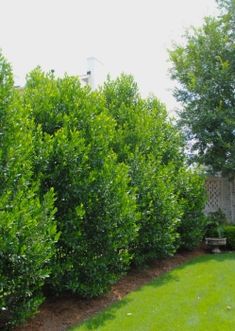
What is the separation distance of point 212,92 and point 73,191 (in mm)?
7419

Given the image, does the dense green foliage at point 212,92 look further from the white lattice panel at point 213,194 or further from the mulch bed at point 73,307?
the mulch bed at point 73,307

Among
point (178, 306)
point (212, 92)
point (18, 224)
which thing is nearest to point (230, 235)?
point (212, 92)

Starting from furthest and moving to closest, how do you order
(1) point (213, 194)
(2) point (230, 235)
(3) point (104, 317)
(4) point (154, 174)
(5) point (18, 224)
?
(1) point (213, 194) → (2) point (230, 235) → (4) point (154, 174) → (3) point (104, 317) → (5) point (18, 224)

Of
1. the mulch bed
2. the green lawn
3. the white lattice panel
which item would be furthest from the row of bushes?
the white lattice panel

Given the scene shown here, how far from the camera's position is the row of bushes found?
169 inches

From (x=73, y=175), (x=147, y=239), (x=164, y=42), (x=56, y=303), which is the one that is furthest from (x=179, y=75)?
(x=56, y=303)

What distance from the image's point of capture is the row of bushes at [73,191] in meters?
4.29

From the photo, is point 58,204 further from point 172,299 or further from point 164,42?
point 164,42

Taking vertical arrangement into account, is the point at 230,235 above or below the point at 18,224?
below

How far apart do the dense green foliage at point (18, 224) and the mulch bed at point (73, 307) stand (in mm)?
496

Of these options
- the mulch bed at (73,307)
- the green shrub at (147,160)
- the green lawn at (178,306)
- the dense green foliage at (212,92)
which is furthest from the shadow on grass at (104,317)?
the dense green foliage at (212,92)

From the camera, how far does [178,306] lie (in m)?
5.67

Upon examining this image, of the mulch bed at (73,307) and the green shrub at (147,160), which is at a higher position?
the green shrub at (147,160)

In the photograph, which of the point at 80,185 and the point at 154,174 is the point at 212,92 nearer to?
the point at 154,174
